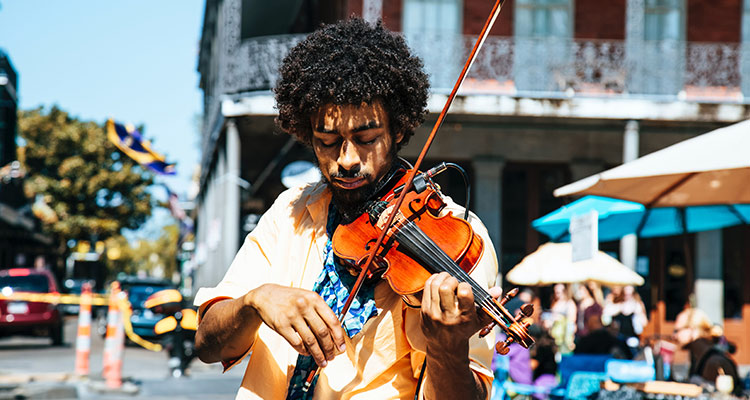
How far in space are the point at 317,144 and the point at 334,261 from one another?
0.24 m

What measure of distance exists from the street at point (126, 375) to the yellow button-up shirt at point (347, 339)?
918 cm

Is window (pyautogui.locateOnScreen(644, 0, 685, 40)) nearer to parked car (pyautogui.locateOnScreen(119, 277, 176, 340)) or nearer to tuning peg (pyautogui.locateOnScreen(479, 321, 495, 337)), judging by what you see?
parked car (pyautogui.locateOnScreen(119, 277, 176, 340))

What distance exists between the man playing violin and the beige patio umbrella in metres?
10.7

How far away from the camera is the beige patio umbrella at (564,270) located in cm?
1266

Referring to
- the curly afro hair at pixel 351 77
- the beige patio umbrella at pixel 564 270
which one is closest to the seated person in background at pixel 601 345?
the beige patio umbrella at pixel 564 270

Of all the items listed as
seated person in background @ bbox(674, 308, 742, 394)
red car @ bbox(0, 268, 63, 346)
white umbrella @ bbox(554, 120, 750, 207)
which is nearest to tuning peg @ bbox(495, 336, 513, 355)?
white umbrella @ bbox(554, 120, 750, 207)

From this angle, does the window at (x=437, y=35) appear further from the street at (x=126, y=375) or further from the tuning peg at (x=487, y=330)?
the tuning peg at (x=487, y=330)

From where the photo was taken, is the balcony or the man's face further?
the balcony

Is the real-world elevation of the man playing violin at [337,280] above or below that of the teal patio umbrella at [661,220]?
above

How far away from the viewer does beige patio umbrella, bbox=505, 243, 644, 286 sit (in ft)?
41.5

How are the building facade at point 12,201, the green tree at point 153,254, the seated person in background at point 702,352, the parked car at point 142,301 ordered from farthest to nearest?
the green tree at point 153,254
the building facade at point 12,201
the parked car at point 142,301
the seated person in background at point 702,352

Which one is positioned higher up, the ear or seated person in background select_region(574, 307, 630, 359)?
the ear

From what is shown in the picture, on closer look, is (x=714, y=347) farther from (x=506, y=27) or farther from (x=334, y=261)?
(x=506, y=27)

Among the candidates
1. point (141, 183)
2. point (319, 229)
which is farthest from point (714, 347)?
point (141, 183)
